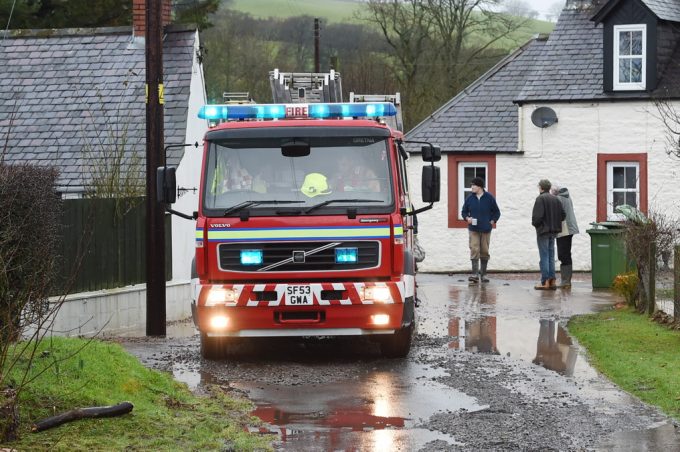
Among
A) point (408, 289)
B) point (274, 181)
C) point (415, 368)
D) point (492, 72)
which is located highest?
point (492, 72)

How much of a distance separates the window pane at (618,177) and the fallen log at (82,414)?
22.9 metres

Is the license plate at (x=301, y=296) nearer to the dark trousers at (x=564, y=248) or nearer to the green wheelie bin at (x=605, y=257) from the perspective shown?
the green wheelie bin at (x=605, y=257)

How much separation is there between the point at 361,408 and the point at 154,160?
648cm

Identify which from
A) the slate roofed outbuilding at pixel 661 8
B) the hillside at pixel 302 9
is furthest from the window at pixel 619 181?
the hillside at pixel 302 9

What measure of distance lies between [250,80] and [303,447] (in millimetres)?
46757

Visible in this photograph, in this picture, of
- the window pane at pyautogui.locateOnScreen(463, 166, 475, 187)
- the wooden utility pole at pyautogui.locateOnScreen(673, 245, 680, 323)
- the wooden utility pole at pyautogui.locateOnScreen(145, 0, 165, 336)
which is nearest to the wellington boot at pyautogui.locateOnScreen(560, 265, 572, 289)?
the wooden utility pole at pyautogui.locateOnScreen(673, 245, 680, 323)

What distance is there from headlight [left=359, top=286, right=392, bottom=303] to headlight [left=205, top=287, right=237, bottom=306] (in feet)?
4.51

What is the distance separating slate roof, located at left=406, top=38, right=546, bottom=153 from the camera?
3112cm

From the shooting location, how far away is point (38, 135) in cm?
2547

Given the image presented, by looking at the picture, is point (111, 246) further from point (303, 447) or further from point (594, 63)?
point (594, 63)

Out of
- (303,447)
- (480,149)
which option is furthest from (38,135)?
(303,447)

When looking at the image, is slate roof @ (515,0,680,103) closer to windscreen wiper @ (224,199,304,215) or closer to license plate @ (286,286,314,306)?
windscreen wiper @ (224,199,304,215)

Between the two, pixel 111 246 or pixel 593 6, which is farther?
pixel 593 6

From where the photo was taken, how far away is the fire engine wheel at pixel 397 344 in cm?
1360
